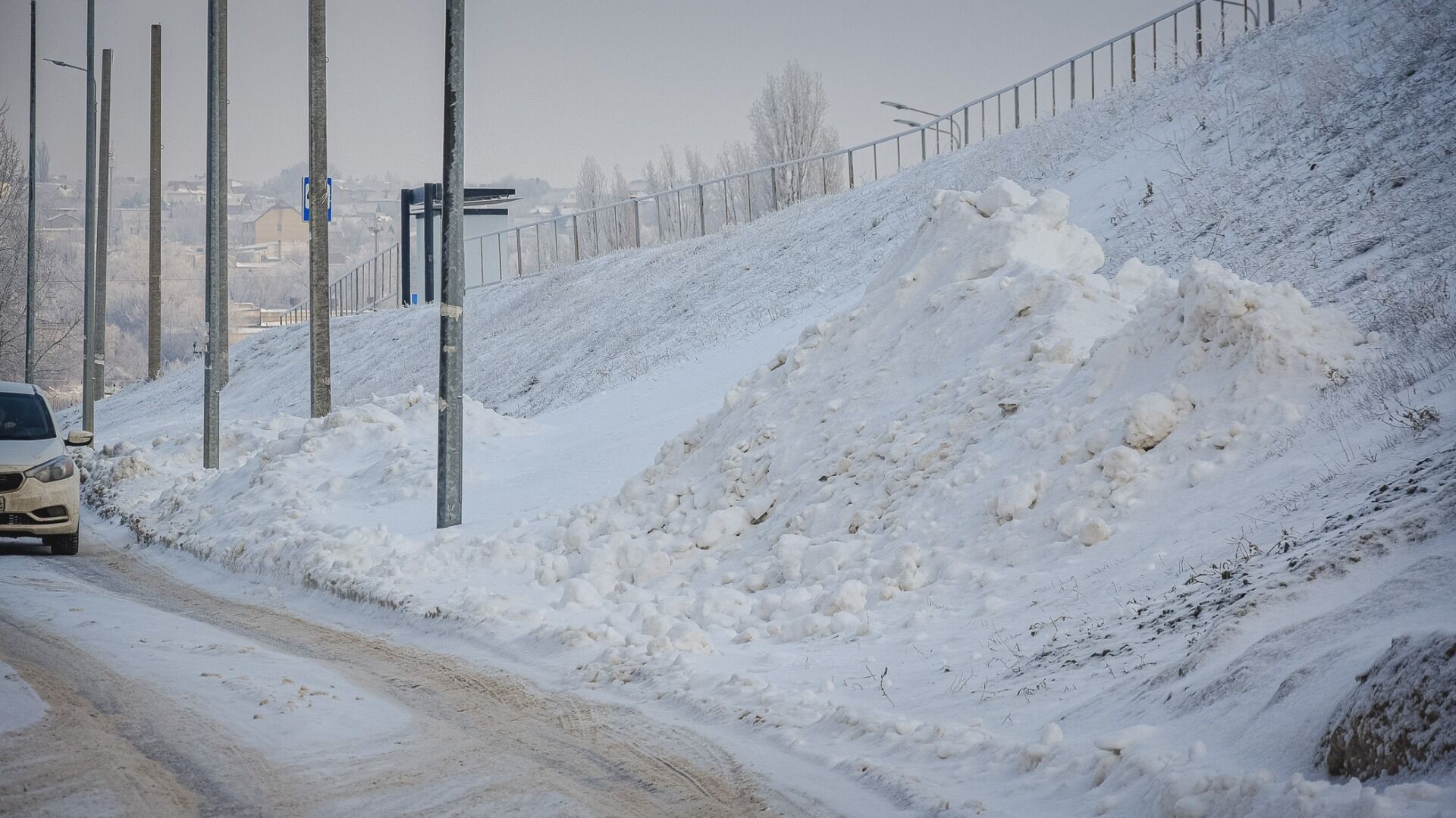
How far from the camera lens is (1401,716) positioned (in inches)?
150

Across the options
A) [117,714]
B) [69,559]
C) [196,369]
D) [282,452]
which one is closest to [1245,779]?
[117,714]

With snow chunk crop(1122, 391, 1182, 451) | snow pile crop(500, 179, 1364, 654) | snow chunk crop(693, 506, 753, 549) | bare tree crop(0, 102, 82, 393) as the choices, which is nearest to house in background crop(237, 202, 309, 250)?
bare tree crop(0, 102, 82, 393)

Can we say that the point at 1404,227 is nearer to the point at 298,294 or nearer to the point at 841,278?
the point at 841,278

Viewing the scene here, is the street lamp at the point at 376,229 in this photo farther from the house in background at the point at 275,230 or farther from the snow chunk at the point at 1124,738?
the house in background at the point at 275,230

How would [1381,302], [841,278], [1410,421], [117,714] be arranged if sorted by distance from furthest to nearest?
[841,278] → [1381,302] → [1410,421] → [117,714]

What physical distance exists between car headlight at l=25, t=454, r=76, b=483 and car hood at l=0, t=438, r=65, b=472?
2.1 inches

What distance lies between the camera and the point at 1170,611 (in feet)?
20.0

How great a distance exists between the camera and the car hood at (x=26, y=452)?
11.9m

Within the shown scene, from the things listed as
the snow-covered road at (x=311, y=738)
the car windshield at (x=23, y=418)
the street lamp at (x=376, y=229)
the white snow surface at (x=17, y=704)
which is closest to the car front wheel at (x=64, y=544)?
the car windshield at (x=23, y=418)

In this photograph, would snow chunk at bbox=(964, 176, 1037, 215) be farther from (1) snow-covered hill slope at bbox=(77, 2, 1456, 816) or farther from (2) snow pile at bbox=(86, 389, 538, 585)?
(2) snow pile at bbox=(86, 389, 538, 585)

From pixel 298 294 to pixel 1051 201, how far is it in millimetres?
142288

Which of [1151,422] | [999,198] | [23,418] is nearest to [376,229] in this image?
[23,418]

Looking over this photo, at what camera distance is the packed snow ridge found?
5.34 m

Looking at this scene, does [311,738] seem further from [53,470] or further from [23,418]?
[23,418]
